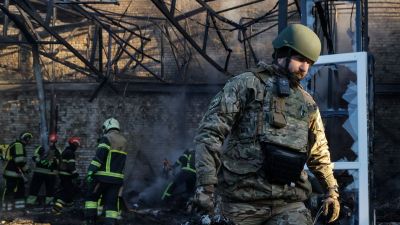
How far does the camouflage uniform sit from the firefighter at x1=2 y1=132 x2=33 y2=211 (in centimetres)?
1055

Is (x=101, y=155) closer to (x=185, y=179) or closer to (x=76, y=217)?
(x=76, y=217)

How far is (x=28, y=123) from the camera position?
17.3m

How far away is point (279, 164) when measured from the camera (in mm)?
4086

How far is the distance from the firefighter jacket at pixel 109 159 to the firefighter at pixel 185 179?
3.73 m

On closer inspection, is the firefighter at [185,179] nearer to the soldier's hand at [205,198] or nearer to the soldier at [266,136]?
the soldier at [266,136]

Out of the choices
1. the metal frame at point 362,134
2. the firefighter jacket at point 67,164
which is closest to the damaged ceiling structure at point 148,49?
the firefighter jacket at point 67,164

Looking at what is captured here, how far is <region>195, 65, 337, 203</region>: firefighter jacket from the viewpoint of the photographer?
404 cm

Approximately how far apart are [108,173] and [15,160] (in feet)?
15.0

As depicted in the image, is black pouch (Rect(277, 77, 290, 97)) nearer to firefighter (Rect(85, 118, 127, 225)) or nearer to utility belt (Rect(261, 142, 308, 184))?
utility belt (Rect(261, 142, 308, 184))

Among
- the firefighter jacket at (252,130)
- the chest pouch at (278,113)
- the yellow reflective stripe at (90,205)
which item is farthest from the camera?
the yellow reflective stripe at (90,205)

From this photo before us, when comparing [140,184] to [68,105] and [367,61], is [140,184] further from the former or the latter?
[367,61]

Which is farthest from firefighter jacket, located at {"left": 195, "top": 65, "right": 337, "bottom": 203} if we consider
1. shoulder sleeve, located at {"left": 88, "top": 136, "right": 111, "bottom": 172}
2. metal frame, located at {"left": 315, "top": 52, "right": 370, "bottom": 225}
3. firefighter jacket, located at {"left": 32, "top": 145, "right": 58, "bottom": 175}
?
firefighter jacket, located at {"left": 32, "top": 145, "right": 58, "bottom": 175}

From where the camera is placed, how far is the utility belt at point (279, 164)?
4.09m

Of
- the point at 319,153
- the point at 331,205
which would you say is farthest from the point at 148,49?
the point at 331,205
